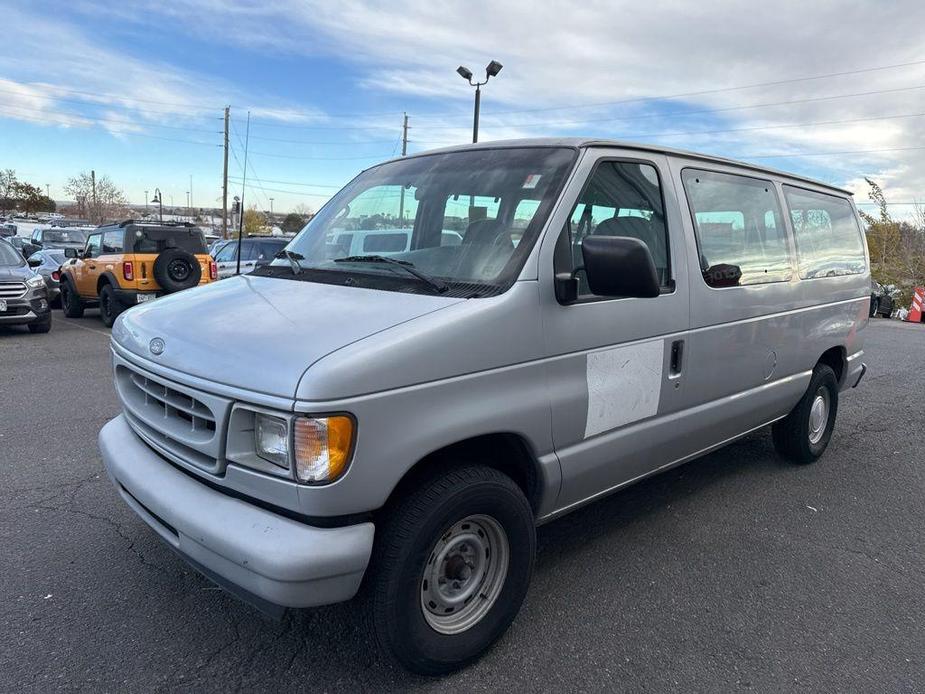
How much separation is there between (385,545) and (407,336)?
0.71 metres

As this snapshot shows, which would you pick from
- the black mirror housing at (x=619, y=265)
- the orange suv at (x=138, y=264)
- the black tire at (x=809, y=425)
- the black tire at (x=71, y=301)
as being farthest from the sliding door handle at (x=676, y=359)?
the black tire at (x=71, y=301)

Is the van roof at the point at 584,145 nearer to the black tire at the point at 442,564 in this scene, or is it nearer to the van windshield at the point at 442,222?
the van windshield at the point at 442,222

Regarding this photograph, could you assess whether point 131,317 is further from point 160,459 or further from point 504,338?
point 504,338

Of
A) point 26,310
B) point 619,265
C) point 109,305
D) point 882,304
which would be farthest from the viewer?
point 882,304

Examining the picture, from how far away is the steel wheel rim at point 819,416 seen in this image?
16.5ft

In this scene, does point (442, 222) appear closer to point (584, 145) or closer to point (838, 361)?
point (584, 145)

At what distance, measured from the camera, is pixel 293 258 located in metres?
3.45

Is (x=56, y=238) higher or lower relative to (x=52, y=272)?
higher

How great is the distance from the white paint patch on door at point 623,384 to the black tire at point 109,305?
10.8m

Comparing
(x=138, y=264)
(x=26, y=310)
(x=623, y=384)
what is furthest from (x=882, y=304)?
(x=26, y=310)

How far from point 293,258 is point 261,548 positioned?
176 centimetres

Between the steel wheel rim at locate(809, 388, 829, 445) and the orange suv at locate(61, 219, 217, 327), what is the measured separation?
968 cm

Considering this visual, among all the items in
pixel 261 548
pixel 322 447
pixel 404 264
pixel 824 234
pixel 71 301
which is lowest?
pixel 71 301

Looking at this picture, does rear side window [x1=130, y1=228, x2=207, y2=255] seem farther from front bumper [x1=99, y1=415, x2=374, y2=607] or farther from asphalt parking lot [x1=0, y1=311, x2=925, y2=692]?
front bumper [x1=99, y1=415, x2=374, y2=607]
